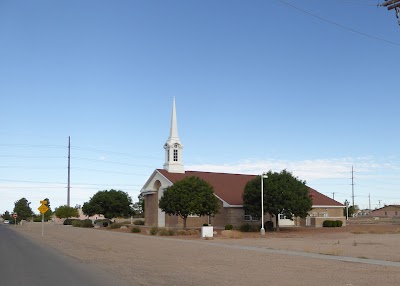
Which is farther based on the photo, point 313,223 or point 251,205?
point 313,223

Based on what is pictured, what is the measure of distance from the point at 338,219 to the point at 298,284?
5247 cm

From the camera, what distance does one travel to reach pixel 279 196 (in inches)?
1860

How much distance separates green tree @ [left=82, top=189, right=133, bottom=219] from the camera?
70.3 meters

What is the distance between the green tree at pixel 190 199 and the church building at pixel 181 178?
730 centimetres

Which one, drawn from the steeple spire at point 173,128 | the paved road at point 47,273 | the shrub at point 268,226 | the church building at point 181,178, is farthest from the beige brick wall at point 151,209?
the paved road at point 47,273

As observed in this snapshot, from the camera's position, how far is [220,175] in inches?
2589

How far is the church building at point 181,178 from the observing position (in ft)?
190

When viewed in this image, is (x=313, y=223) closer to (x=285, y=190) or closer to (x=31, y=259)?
(x=285, y=190)

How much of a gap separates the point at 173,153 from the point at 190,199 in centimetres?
1822

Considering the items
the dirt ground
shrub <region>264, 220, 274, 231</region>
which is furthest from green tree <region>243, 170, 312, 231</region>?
the dirt ground

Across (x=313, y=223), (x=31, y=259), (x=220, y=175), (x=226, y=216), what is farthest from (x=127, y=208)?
(x=31, y=259)

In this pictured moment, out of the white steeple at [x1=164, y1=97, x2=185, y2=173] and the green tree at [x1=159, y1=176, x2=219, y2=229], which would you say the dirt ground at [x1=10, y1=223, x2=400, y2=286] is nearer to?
the green tree at [x1=159, y1=176, x2=219, y2=229]

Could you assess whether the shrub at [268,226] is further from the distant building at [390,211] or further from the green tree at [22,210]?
the green tree at [22,210]

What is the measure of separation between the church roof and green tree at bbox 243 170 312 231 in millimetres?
5949
